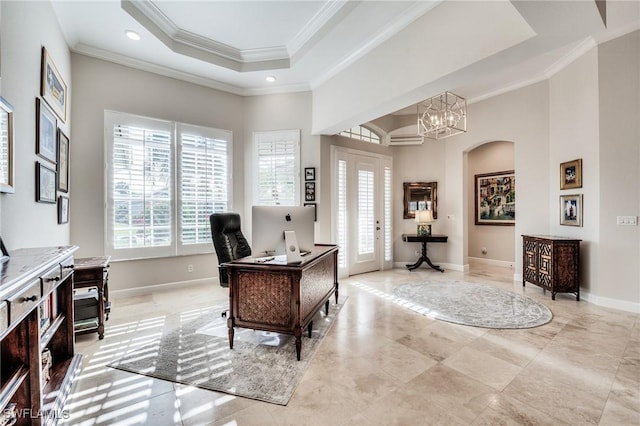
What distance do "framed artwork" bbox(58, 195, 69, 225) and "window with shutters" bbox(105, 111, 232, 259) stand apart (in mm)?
487

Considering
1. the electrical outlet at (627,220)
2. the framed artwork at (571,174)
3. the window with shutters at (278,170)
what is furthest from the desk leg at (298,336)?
the framed artwork at (571,174)

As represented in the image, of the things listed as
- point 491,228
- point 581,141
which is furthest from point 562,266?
point 491,228

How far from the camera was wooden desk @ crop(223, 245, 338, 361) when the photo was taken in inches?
92.1

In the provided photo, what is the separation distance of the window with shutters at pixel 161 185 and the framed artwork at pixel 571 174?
534 cm

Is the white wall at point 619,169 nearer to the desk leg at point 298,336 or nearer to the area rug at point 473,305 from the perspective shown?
the area rug at point 473,305

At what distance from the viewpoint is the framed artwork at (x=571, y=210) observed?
4016 mm

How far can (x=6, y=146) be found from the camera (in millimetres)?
1790

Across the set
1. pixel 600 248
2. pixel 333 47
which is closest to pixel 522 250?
pixel 600 248

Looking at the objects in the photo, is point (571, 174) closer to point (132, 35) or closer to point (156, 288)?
point (132, 35)

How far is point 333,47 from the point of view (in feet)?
Result: 12.1

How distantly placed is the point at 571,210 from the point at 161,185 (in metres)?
6.14

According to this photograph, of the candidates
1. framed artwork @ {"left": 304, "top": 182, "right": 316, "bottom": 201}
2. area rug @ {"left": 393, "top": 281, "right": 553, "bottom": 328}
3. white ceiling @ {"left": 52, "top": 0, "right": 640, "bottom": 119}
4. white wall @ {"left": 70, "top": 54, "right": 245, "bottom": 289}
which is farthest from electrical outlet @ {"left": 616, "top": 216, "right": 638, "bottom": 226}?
white wall @ {"left": 70, "top": 54, "right": 245, "bottom": 289}

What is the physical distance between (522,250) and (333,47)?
454cm

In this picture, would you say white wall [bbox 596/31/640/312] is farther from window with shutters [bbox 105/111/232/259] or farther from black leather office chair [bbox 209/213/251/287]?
window with shutters [bbox 105/111/232/259]
